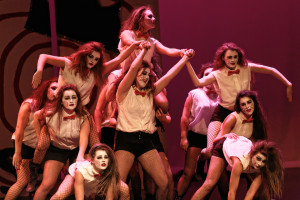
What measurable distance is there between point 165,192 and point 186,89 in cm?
334

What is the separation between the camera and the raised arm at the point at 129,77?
16.6ft

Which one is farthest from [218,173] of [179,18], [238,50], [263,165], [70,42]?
[179,18]

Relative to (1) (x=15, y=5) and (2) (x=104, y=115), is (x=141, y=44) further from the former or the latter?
(1) (x=15, y=5)

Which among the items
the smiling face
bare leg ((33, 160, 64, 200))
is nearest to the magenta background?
the smiling face

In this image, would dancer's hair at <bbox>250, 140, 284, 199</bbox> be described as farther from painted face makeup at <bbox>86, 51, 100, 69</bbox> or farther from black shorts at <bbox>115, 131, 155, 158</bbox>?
painted face makeup at <bbox>86, 51, 100, 69</bbox>

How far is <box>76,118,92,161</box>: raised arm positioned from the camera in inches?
197

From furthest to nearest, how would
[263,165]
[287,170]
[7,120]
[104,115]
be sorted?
[287,170], [7,120], [104,115], [263,165]

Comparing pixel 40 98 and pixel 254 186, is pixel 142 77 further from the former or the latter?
pixel 254 186

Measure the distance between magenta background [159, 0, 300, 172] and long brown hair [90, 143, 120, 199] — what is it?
3426mm

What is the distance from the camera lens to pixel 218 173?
5.23 metres

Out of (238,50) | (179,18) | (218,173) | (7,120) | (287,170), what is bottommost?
(287,170)

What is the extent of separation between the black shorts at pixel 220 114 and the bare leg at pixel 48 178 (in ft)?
6.07

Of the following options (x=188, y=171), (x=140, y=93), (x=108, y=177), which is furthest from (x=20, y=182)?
(x=188, y=171)

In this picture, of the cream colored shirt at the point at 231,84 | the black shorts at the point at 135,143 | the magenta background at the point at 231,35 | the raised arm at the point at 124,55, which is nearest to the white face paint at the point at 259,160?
the cream colored shirt at the point at 231,84
